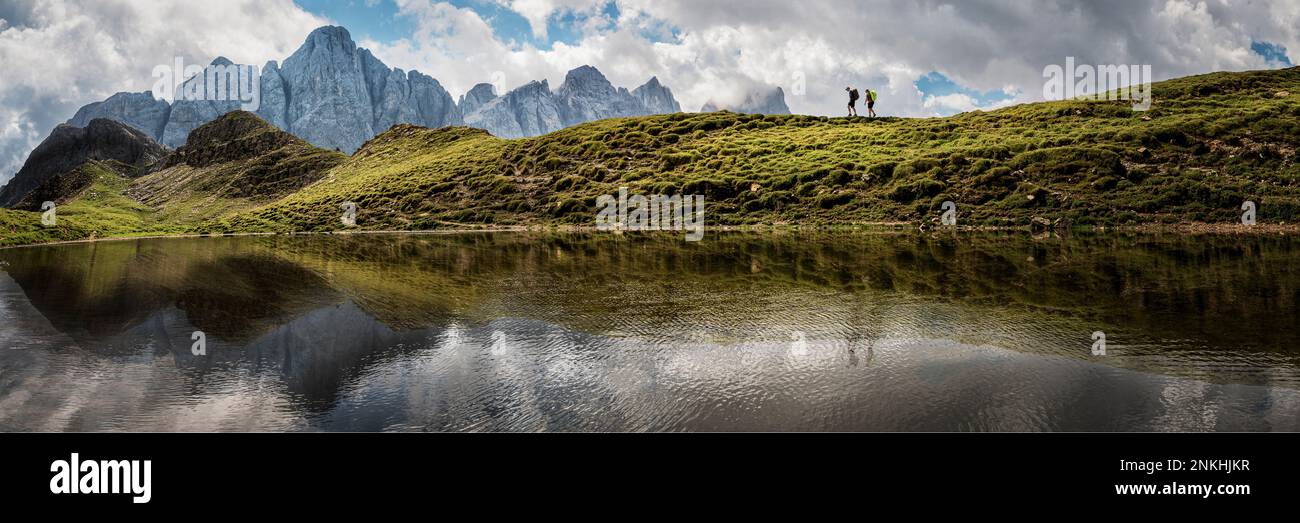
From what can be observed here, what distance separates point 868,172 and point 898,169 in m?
2.79

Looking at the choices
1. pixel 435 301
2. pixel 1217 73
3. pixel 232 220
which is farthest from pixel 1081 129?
pixel 232 220

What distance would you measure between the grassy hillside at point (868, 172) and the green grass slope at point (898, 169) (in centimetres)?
21

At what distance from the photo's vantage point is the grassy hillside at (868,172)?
147ft

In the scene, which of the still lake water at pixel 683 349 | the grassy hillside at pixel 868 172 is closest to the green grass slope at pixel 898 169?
the grassy hillside at pixel 868 172

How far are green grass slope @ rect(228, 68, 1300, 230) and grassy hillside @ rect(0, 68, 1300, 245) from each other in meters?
0.21

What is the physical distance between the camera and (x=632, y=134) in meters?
93.2

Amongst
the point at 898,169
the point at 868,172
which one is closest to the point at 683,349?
the point at 898,169

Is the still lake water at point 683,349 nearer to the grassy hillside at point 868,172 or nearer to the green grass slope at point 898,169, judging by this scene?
the green grass slope at point 898,169

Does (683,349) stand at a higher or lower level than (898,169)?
lower

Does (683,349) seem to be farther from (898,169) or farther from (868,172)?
(868,172)

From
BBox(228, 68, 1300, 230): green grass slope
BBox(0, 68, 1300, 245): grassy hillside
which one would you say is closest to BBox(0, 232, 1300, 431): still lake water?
BBox(228, 68, 1300, 230): green grass slope

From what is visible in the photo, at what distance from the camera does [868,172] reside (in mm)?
59125
